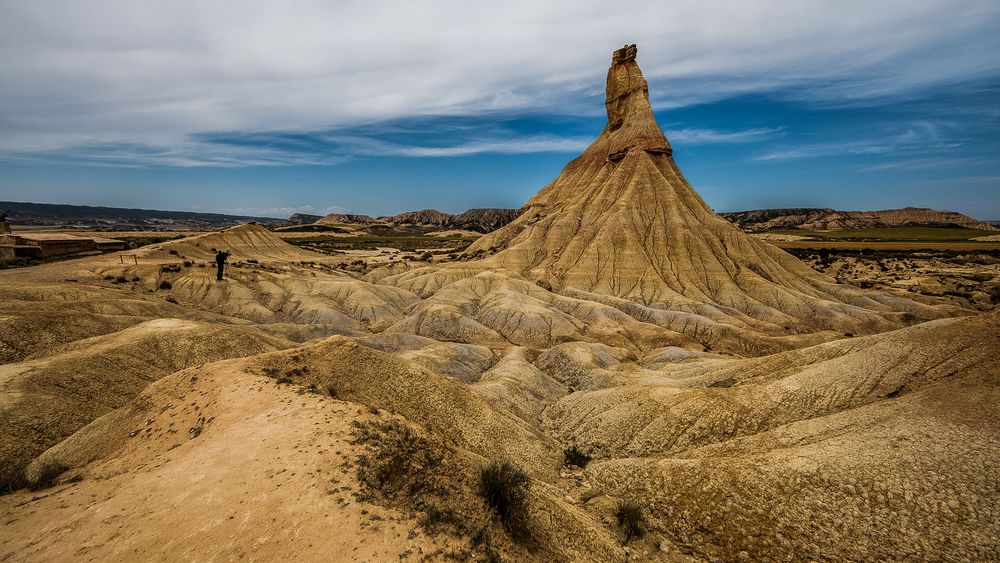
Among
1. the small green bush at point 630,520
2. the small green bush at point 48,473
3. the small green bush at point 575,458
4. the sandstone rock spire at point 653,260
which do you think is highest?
the sandstone rock spire at point 653,260

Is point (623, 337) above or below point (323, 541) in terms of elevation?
below

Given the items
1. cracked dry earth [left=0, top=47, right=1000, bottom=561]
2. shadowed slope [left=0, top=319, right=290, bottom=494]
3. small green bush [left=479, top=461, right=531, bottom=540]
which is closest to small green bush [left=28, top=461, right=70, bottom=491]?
cracked dry earth [left=0, top=47, right=1000, bottom=561]

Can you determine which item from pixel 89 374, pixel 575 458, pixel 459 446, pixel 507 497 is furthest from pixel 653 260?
pixel 89 374

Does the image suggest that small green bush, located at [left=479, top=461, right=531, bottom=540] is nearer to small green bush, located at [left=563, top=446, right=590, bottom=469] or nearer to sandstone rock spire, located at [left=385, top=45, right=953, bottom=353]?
small green bush, located at [left=563, top=446, right=590, bottom=469]

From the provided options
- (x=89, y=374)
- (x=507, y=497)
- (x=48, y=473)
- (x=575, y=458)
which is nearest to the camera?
(x=507, y=497)

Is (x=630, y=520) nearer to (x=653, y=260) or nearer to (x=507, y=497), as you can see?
(x=507, y=497)

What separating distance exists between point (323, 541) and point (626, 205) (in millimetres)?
73987

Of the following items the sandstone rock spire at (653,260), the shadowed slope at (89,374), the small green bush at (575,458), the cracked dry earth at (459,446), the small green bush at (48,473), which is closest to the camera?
the cracked dry earth at (459,446)

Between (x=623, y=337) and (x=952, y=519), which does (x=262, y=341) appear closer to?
(x=952, y=519)

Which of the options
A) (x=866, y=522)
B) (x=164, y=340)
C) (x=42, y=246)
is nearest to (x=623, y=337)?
(x=866, y=522)

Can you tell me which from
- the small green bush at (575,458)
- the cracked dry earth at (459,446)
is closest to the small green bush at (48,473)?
the cracked dry earth at (459,446)

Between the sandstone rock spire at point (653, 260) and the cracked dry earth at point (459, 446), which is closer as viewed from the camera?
the cracked dry earth at point (459, 446)

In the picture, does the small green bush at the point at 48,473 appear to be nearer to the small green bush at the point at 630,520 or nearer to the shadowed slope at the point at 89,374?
the shadowed slope at the point at 89,374

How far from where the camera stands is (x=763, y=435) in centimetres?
1678
